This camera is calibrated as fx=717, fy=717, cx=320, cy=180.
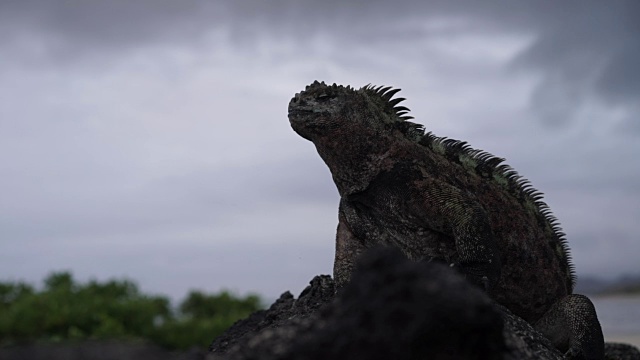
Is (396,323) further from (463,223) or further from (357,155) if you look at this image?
(357,155)

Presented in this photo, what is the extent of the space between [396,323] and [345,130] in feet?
13.9

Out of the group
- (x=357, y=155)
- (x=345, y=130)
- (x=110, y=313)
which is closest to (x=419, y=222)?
(x=357, y=155)

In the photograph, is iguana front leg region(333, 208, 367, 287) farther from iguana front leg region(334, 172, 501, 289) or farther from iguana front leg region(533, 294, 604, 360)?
A: iguana front leg region(533, 294, 604, 360)

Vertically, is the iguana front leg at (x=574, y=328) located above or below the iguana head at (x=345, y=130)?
below

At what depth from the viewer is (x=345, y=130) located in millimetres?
7926

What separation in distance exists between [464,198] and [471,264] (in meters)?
0.74

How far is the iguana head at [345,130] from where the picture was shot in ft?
25.9

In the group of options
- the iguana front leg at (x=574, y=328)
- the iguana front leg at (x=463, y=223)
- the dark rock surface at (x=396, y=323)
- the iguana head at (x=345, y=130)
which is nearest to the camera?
the dark rock surface at (x=396, y=323)

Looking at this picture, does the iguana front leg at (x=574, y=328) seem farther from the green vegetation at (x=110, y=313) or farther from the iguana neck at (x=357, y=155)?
the green vegetation at (x=110, y=313)

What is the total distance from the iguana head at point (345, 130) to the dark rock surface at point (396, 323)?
376 cm

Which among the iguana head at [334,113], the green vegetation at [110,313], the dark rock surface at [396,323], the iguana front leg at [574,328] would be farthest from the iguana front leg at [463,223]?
the green vegetation at [110,313]

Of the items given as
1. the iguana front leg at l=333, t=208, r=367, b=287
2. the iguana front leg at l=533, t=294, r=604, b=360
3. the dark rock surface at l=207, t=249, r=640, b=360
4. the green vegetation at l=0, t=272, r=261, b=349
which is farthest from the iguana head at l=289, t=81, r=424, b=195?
the green vegetation at l=0, t=272, r=261, b=349

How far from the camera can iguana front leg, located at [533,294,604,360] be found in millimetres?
8195

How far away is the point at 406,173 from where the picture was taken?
791 cm
